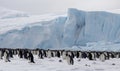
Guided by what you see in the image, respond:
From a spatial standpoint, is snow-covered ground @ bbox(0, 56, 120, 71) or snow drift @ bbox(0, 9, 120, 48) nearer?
snow-covered ground @ bbox(0, 56, 120, 71)

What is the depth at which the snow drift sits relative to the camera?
2114 inches

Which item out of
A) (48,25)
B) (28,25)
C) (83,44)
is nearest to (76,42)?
(83,44)

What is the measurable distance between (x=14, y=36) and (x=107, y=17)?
16987mm

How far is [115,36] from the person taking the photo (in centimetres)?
5231

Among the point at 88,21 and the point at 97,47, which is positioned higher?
the point at 88,21

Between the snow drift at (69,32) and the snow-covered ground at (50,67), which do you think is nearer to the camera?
the snow-covered ground at (50,67)

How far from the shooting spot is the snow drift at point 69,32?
53.7 metres

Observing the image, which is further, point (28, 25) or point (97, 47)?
point (28, 25)

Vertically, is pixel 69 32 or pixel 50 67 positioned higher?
pixel 50 67

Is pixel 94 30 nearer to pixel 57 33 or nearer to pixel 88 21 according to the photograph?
pixel 88 21

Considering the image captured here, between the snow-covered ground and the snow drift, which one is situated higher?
the snow-covered ground

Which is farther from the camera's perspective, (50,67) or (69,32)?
(69,32)

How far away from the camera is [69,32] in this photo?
176ft

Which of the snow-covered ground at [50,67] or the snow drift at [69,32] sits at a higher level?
the snow-covered ground at [50,67]
